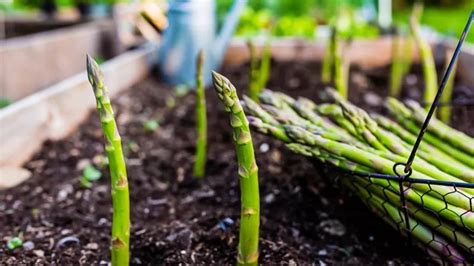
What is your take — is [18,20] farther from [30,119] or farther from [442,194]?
[442,194]

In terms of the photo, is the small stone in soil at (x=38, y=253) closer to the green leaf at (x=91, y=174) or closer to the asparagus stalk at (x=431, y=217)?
the green leaf at (x=91, y=174)

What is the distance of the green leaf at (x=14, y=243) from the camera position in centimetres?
117

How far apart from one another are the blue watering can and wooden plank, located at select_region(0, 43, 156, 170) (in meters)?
0.42

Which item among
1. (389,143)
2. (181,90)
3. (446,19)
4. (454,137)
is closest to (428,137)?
(454,137)

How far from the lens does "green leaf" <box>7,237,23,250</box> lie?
1.17 metres

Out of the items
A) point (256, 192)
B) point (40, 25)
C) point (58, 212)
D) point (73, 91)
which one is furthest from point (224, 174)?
point (40, 25)

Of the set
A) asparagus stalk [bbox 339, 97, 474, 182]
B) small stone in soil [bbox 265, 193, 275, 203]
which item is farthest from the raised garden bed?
asparagus stalk [bbox 339, 97, 474, 182]

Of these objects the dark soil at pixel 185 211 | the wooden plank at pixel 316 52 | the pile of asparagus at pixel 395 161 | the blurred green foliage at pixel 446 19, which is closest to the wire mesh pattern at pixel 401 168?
the pile of asparagus at pixel 395 161

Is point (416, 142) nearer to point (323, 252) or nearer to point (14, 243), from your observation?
point (323, 252)

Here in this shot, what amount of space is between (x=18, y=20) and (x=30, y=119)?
268 centimetres

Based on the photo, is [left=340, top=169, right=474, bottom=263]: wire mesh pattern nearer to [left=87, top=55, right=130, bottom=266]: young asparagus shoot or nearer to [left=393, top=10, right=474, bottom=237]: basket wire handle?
[left=393, top=10, right=474, bottom=237]: basket wire handle

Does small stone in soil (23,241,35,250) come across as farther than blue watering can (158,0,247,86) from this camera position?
No

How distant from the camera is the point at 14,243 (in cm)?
118

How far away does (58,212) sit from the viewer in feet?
4.55
